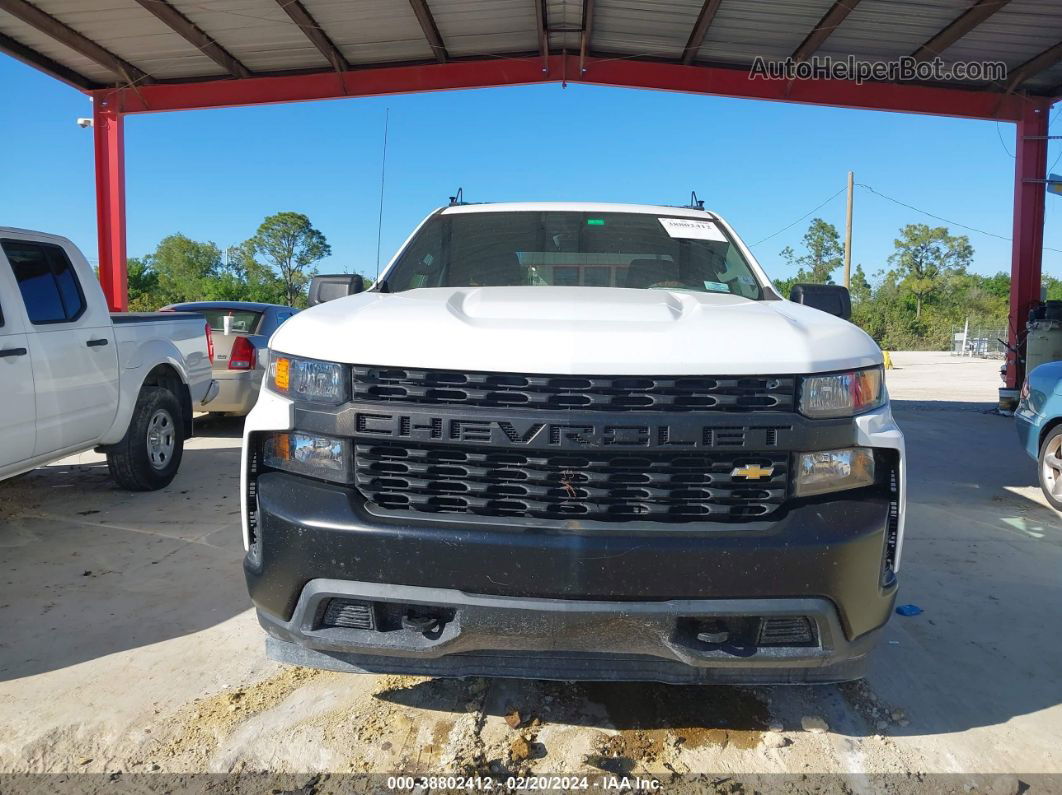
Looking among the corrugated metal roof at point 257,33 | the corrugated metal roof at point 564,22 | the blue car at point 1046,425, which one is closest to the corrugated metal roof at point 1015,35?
the corrugated metal roof at point 564,22

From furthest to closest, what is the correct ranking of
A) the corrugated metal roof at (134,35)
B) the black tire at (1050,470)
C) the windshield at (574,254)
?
the corrugated metal roof at (134,35) → the black tire at (1050,470) → the windshield at (574,254)

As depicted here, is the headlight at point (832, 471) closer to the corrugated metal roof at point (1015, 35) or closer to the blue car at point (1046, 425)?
the blue car at point (1046, 425)

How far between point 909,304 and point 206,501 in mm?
65706

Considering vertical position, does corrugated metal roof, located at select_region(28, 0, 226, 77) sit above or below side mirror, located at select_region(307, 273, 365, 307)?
above

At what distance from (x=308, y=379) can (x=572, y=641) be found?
110 centimetres

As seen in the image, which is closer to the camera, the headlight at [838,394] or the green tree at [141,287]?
the headlight at [838,394]

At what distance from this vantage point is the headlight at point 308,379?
215 centimetres

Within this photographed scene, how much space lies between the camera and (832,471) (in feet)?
6.90

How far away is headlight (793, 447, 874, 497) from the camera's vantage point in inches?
82.0

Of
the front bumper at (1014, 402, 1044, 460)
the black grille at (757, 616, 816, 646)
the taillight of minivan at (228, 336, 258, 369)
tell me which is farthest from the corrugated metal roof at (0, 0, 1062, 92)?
the black grille at (757, 616, 816, 646)

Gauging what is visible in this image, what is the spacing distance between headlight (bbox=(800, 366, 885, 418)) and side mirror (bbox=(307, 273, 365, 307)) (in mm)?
2245

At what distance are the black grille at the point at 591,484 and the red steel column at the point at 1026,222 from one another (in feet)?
41.9

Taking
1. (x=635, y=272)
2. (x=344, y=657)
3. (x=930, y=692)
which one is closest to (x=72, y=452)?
(x=344, y=657)

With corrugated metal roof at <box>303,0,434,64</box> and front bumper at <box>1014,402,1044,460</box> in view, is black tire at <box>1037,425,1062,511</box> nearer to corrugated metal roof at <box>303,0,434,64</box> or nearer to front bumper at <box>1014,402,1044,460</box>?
front bumper at <box>1014,402,1044,460</box>
